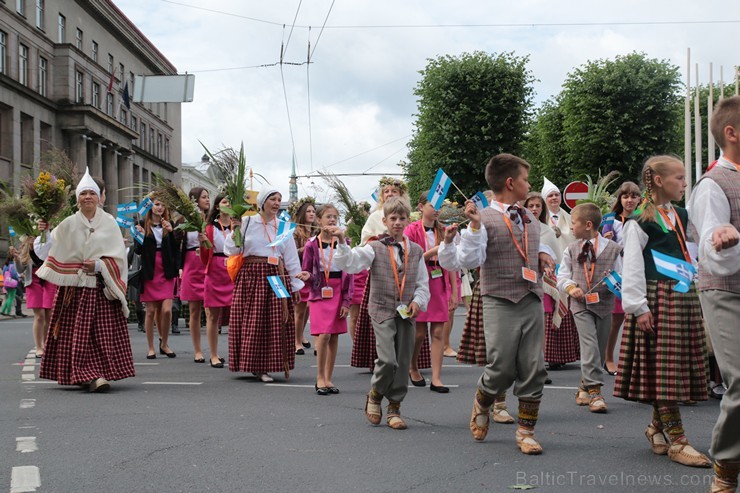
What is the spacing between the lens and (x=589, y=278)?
8.28 meters

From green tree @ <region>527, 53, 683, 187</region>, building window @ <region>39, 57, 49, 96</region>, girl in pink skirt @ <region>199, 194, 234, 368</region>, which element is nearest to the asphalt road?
girl in pink skirt @ <region>199, 194, 234, 368</region>

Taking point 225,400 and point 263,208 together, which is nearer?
point 225,400

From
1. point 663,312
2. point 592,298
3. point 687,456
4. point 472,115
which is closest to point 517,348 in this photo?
point 663,312

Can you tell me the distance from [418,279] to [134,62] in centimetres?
6364

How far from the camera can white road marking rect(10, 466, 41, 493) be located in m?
4.86

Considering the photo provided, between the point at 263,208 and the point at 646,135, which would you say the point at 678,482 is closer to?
the point at 263,208

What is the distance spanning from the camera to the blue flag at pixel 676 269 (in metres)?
5.20

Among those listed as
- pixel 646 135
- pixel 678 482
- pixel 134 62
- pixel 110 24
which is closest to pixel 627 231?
pixel 678 482

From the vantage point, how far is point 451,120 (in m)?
39.8

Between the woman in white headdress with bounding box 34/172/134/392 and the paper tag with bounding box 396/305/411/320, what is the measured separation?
3368 millimetres

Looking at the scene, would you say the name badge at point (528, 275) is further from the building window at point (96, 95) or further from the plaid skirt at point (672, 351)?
the building window at point (96, 95)

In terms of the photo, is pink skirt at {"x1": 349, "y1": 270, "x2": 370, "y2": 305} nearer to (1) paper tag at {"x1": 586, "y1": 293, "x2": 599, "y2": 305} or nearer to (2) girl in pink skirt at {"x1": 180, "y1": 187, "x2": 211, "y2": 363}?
(2) girl in pink skirt at {"x1": 180, "y1": 187, "x2": 211, "y2": 363}

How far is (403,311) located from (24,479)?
307 centimetres

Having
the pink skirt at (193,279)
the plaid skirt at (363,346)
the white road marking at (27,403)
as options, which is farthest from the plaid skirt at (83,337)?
the pink skirt at (193,279)
